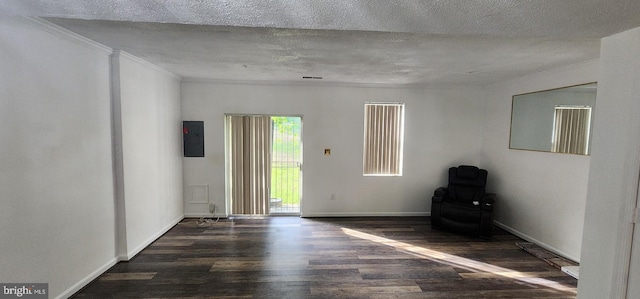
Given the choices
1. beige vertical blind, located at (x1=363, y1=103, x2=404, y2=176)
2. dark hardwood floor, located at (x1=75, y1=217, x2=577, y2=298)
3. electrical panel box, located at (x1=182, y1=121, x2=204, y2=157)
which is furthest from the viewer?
beige vertical blind, located at (x1=363, y1=103, x2=404, y2=176)

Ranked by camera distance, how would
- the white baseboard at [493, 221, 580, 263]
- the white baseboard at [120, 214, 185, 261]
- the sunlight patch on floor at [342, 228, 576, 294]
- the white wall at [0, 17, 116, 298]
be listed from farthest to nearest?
the white baseboard at [493, 221, 580, 263], the white baseboard at [120, 214, 185, 261], the sunlight patch on floor at [342, 228, 576, 294], the white wall at [0, 17, 116, 298]

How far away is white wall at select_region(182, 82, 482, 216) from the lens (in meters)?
4.15

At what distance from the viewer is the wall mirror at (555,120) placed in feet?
9.27

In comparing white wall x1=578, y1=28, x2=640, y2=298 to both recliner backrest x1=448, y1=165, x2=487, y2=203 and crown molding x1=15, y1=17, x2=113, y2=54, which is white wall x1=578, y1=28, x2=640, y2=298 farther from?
crown molding x1=15, y1=17, x2=113, y2=54

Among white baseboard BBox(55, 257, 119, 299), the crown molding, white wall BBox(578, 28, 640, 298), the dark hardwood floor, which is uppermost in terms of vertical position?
the crown molding

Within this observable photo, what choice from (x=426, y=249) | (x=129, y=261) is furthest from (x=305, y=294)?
(x=129, y=261)

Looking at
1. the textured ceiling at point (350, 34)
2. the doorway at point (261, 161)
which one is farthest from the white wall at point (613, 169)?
the doorway at point (261, 161)

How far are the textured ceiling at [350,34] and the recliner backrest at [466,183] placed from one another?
4.80 feet

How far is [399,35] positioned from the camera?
205cm

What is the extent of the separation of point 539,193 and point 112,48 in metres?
5.54

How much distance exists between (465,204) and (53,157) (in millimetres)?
4850

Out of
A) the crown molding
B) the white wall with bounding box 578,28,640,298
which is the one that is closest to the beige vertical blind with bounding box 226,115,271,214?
the crown molding

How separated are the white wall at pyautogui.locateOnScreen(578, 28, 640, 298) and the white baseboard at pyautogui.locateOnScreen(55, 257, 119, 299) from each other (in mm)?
4296

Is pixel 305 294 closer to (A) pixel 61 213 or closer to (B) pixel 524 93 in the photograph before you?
(A) pixel 61 213
